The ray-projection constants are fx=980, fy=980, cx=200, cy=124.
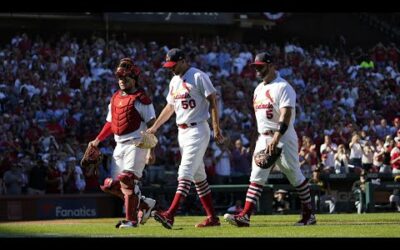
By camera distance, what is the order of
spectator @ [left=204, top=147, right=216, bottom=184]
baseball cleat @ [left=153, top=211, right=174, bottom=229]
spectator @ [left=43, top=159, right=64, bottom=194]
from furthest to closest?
1. spectator @ [left=204, top=147, right=216, bottom=184]
2. spectator @ [left=43, top=159, right=64, bottom=194]
3. baseball cleat @ [left=153, top=211, right=174, bottom=229]

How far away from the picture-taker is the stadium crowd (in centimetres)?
2086

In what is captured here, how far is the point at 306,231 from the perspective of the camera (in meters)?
10.9

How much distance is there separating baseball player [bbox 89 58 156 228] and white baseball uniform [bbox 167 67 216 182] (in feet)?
1.32

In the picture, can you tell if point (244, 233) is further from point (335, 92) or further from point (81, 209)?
point (335, 92)

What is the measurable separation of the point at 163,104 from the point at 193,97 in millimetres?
12248

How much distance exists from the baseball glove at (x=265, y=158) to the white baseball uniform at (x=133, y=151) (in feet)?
4.64

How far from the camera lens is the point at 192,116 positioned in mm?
12156

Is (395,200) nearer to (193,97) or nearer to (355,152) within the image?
(355,152)

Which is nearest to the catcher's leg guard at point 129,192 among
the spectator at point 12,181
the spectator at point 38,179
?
the spectator at point 38,179

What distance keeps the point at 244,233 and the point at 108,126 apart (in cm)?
288

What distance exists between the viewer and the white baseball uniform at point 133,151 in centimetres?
1206

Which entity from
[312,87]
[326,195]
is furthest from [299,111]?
[326,195]

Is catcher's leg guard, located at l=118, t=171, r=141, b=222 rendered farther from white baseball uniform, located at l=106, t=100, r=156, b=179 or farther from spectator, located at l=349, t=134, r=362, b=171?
spectator, located at l=349, t=134, r=362, b=171

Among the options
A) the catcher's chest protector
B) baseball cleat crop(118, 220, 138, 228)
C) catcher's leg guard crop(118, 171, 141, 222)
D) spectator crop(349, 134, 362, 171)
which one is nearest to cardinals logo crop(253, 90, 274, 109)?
the catcher's chest protector
